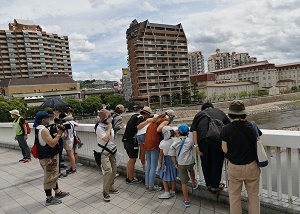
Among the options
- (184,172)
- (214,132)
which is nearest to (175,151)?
(184,172)

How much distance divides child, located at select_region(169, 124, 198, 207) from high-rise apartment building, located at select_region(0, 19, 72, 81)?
8715 cm

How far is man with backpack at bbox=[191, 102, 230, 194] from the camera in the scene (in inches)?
131

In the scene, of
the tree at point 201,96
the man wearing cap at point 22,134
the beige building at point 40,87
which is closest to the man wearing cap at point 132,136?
the man wearing cap at point 22,134

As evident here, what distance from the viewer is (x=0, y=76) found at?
76.1 m

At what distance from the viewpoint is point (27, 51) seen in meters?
78.3

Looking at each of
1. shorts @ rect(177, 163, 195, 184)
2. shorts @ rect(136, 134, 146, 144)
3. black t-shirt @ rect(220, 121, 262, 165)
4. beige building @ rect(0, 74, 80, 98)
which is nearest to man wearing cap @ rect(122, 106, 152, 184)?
shorts @ rect(136, 134, 146, 144)

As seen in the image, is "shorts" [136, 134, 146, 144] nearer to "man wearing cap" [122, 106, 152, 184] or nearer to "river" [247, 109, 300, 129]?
"man wearing cap" [122, 106, 152, 184]

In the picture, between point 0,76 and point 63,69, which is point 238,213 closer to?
point 0,76

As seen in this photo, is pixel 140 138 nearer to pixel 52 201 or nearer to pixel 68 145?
pixel 52 201

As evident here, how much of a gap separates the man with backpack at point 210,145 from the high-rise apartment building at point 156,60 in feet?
199

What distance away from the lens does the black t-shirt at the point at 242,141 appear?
269 cm

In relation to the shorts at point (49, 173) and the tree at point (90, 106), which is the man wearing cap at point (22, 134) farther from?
the tree at point (90, 106)

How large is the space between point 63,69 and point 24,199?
9379cm

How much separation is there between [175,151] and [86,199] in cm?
193
